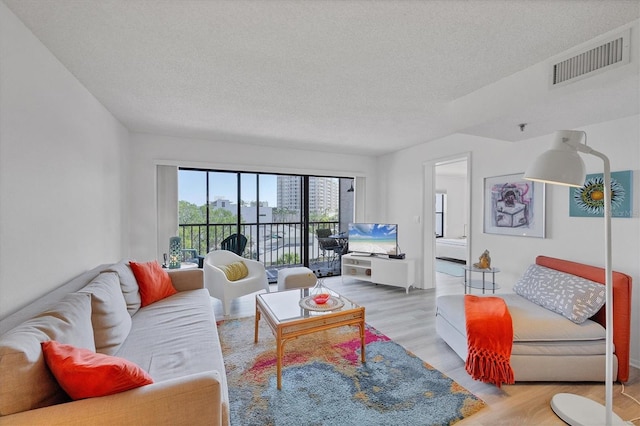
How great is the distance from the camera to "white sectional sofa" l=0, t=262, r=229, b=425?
97 cm

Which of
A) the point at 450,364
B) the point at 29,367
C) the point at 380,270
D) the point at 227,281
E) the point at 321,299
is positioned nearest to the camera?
the point at 29,367

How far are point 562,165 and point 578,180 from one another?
0.40ft

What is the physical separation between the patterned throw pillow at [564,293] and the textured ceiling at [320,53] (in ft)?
4.34

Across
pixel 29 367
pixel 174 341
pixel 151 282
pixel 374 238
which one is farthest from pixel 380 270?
pixel 29 367

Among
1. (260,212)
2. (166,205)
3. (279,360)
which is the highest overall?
(166,205)

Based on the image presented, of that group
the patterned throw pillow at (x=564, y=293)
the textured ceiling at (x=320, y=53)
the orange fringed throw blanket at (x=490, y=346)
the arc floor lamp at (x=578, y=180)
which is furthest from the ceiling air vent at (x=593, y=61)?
the orange fringed throw blanket at (x=490, y=346)

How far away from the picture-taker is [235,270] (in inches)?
142

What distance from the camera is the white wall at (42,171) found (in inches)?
58.2

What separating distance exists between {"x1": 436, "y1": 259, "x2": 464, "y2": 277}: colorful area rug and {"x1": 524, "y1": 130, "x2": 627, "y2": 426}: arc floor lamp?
3.97m

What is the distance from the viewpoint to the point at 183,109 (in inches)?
117

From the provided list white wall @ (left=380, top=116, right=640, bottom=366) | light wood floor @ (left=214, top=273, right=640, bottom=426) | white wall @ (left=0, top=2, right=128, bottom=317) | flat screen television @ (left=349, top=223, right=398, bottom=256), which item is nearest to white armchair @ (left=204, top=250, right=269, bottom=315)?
light wood floor @ (left=214, top=273, right=640, bottom=426)

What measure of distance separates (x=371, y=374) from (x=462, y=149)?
3122 millimetres

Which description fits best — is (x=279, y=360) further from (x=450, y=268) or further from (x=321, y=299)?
(x=450, y=268)

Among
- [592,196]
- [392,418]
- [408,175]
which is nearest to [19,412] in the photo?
[392,418]
